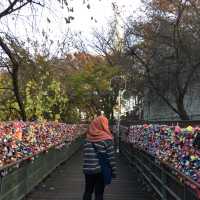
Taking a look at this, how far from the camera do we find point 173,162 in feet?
30.7

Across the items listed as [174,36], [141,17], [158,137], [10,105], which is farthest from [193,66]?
[158,137]

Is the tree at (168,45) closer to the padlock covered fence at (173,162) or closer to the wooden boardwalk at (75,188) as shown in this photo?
the wooden boardwalk at (75,188)

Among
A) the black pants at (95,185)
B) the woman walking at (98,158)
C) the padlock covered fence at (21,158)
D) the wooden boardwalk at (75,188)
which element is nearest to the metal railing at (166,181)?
the wooden boardwalk at (75,188)

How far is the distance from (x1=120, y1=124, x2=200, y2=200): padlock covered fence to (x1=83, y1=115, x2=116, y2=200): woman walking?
102 centimetres

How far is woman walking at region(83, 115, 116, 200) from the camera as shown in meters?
9.34

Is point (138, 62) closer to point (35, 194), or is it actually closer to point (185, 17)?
point (185, 17)

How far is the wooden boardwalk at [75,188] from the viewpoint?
12938mm

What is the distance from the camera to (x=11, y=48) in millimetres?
16875

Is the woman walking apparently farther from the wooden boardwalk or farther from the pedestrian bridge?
the wooden boardwalk

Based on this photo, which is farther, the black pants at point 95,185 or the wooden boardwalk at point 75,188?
the wooden boardwalk at point 75,188

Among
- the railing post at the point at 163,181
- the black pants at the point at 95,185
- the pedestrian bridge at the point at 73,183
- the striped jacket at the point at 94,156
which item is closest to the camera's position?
the pedestrian bridge at the point at 73,183

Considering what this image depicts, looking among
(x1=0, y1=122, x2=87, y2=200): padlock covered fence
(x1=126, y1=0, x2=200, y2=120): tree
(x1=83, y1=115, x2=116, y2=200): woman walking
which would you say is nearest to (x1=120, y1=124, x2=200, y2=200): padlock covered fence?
(x1=83, y1=115, x2=116, y2=200): woman walking

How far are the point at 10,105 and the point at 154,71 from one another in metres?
8.30

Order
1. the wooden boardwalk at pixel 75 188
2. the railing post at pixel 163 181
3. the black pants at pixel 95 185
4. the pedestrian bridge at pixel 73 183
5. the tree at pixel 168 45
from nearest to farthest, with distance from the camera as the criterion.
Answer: the pedestrian bridge at pixel 73 183 → the black pants at pixel 95 185 → the railing post at pixel 163 181 → the wooden boardwalk at pixel 75 188 → the tree at pixel 168 45
